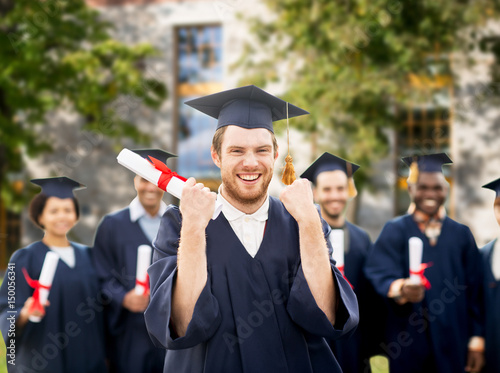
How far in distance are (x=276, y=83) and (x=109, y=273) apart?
851cm

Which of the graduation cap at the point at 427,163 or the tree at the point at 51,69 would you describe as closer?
the graduation cap at the point at 427,163

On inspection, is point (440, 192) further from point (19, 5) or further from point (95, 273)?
point (19, 5)

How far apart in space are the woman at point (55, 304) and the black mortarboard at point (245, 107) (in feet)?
6.29

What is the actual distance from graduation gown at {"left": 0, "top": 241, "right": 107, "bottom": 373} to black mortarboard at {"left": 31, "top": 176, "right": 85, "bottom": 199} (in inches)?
15.5

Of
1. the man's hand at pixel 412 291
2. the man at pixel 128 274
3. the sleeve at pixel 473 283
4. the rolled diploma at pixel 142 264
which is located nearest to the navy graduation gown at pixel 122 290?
the man at pixel 128 274

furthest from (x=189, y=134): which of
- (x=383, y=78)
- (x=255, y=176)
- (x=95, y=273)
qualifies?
(x=255, y=176)

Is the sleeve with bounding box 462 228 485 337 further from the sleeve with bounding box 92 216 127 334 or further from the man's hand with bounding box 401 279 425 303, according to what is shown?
the sleeve with bounding box 92 216 127 334

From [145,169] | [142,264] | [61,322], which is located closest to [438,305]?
[142,264]

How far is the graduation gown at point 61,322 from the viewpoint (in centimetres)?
397

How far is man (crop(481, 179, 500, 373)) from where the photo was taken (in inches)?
155

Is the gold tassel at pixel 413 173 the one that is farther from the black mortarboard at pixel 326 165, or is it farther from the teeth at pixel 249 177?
the teeth at pixel 249 177

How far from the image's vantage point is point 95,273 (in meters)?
4.29

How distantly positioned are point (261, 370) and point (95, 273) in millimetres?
2314

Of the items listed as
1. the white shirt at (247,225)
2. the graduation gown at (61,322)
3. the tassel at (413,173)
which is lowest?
the graduation gown at (61,322)
